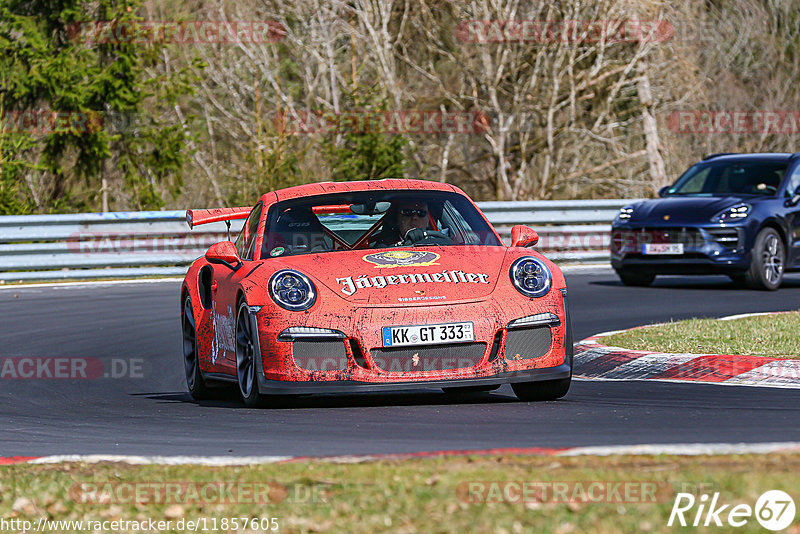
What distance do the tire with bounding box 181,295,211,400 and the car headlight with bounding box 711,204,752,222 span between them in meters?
8.11

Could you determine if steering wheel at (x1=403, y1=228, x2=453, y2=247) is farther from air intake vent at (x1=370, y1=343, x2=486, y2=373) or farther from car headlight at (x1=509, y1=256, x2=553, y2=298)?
air intake vent at (x1=370, y1=343, x2=486, y2=373)

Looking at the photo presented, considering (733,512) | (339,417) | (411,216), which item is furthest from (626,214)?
(733,512)

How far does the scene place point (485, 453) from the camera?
5.46 meters

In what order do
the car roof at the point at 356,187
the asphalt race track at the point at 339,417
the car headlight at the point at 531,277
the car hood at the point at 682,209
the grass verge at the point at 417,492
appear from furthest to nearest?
the car hood at the point at 682,209 < the car roof at the point at 356,187 < the car headlight at the point at 531,277 < the asphalt race track at the point at 339,417 < the grass verge at the point at 417,492

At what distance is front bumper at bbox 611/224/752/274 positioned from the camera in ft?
51.5

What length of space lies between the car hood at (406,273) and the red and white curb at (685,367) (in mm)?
1746

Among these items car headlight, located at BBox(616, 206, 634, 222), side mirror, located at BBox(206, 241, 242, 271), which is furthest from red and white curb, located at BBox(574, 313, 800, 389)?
car headlight, located at BBox(616, 206, 634, 222)

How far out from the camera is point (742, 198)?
1609cm

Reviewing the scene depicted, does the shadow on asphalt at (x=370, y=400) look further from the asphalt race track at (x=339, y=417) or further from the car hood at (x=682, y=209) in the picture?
the car hood at (x=682, y=209)

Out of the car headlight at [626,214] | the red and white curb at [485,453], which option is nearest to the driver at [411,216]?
the red and white curb at [485,453]

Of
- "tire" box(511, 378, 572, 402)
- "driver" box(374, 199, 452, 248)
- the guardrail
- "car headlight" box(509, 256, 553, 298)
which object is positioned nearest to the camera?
"car headlight" box(509, 256, 553, 298)

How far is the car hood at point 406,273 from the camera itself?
7.41 meters

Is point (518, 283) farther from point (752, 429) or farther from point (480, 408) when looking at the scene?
point (752, 429)

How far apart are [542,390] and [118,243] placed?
11.8 m
